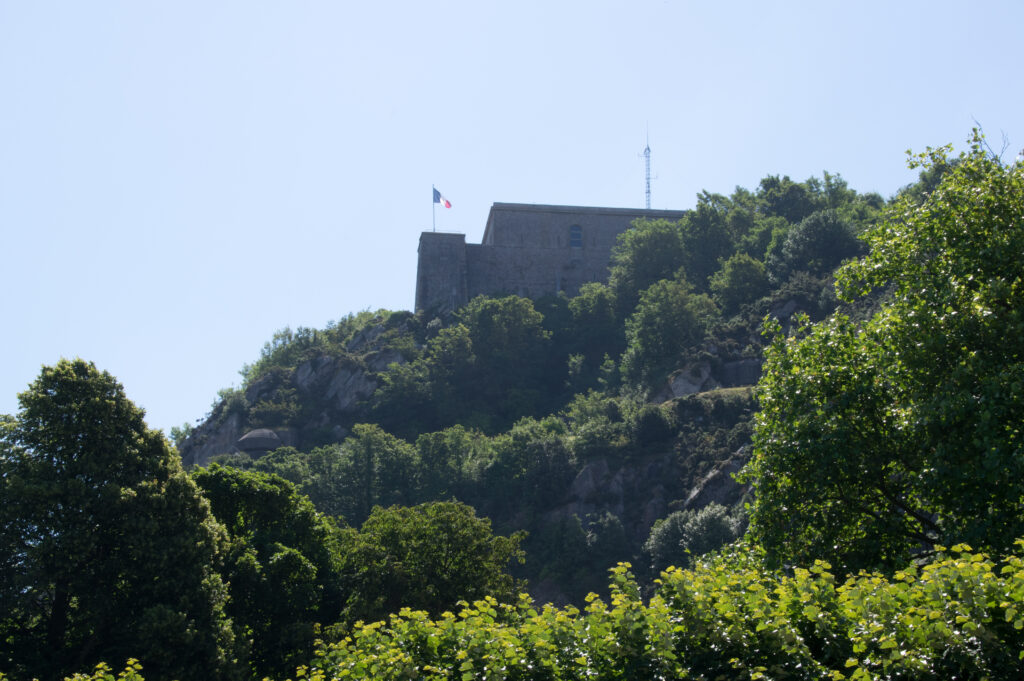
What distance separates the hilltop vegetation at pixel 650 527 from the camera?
11.7m

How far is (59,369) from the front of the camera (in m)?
23.9

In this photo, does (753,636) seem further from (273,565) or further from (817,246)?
(817,246)

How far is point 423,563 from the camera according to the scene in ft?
97.6

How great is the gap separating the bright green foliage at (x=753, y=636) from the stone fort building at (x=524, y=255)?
226 ft

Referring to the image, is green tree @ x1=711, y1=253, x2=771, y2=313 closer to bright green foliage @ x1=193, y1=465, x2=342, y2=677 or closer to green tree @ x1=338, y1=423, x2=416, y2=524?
green tree @ x1=338, y1=423, x2=416, y2=524

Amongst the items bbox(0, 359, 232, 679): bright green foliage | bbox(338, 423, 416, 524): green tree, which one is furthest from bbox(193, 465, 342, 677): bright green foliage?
bbox(338, 423, 416, 524): green tree

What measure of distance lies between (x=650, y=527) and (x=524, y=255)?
40.0 m

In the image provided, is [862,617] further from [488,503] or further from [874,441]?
[488,503]

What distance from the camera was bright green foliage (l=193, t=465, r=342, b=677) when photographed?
2575 centimetres

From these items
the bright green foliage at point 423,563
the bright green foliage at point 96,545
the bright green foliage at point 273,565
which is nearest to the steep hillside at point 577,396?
the bright green foliage at point 423,563

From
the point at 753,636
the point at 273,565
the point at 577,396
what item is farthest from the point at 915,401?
the point at 577,396

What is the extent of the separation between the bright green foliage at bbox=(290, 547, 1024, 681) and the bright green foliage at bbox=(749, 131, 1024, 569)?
3.87 meters

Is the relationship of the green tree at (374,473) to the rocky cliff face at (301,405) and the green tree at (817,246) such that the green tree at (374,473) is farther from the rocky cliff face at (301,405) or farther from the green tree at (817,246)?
the green tree at (817,246)

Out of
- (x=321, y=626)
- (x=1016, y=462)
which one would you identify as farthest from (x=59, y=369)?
(x=1016, y=462)
